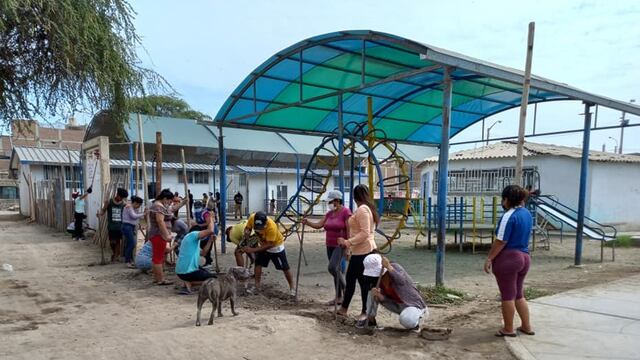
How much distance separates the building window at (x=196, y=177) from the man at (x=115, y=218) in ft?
53.8

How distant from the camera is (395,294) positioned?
5.07 meters

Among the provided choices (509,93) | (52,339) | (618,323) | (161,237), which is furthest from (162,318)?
(509,93)

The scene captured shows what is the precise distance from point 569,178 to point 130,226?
58.4 feet

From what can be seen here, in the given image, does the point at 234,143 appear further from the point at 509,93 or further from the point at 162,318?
the point at 162,318

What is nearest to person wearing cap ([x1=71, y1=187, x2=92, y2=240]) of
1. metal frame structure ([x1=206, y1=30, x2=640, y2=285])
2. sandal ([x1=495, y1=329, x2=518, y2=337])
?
metal frame structure ([x1=206, y1=30, x2=640, y2=285])

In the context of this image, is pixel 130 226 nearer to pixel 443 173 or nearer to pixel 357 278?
pixel 357 278

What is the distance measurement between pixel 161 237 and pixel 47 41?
3.43 metres

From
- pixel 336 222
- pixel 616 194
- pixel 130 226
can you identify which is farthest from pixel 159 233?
pixel 616 194

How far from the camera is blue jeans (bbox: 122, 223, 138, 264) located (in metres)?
9.52

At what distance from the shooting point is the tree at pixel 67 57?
18.6ft

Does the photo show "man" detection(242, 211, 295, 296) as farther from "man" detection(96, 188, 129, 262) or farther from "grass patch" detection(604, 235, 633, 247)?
"grass patch" detection(604, 235, 633, 247)

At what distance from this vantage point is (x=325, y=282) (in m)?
8.01

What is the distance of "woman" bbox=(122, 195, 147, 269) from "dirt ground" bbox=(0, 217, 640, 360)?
373 millimetres

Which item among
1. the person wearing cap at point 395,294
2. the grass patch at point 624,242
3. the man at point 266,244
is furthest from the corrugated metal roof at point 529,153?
the person wearing cap at point 395,294
